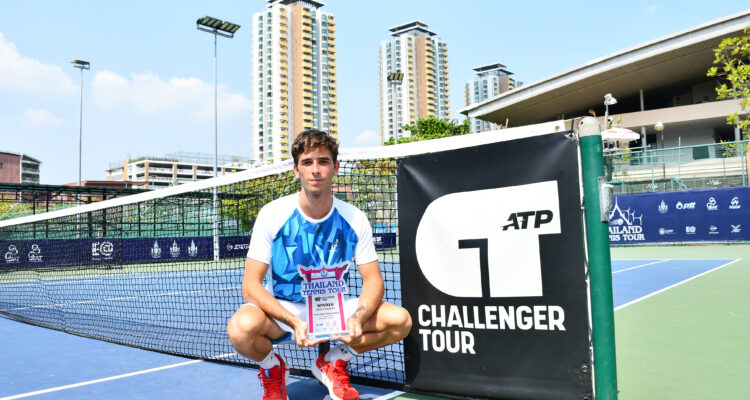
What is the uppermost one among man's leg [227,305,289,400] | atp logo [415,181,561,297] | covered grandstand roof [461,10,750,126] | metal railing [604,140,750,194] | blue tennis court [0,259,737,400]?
covered grandstand roof [461,10,750,126]

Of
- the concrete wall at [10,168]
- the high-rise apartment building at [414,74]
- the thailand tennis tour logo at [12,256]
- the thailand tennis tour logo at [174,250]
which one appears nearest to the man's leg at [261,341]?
the thailand tennis tour logo at [12,256]

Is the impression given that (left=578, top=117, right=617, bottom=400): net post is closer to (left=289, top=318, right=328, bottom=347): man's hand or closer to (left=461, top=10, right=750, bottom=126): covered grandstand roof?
(left=289, top=318, right=328, bottom=347): man's hand

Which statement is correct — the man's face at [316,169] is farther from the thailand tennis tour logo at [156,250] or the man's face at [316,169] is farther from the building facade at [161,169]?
the building facade at [161,169]

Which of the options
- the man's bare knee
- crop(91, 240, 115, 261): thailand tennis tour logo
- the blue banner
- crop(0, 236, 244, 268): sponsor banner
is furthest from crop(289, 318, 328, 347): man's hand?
crop(91, 240, 115, 261): thailand tennis tour logo

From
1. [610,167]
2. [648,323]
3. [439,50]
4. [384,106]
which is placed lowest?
[648,323]

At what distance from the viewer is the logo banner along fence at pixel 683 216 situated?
18.3m

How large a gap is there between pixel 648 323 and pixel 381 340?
146 inches

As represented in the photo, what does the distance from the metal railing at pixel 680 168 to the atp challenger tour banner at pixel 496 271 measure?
1910cm

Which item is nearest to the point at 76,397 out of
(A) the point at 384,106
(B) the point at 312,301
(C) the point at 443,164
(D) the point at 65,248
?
(B) the point at 312,301

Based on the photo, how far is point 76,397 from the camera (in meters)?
3.53

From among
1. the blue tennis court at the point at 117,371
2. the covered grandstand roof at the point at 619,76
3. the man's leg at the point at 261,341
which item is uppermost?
the covered grandstand roof at the point at 619,76

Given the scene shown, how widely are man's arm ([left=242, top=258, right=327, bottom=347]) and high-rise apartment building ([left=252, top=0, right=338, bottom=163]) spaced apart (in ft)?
361

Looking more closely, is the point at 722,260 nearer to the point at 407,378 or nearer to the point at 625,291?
the point at 625,291

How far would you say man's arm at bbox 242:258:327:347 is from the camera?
112 inches
